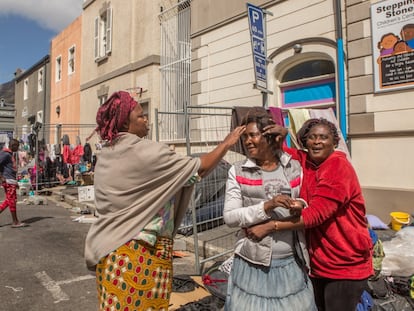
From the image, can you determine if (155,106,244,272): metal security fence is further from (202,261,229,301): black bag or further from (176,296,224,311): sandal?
(176,296,224,311): sandal

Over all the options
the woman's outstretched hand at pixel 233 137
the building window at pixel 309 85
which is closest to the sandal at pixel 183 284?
the woman's outstretched hand at pixel 233 137

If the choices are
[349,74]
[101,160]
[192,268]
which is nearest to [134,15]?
[349,74]

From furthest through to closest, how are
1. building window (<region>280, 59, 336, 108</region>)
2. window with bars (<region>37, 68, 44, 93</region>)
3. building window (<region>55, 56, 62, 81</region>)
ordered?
window with bars (<region>37, 68, 44, 93</region>) → building window (<region>55, 56, 62, 81</region>) → building window (<region>280, 59, 336, 108</region>)

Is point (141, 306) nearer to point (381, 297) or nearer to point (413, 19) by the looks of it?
point (381, 297)

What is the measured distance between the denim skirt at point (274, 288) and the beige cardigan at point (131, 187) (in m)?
0.62

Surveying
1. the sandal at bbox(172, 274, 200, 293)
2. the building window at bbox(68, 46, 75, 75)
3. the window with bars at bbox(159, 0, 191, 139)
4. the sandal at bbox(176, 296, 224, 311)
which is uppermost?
the building window at bbox(68, 46, 75, 75)

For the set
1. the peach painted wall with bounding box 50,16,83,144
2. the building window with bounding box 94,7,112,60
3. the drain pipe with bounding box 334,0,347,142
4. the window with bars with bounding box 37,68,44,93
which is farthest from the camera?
the window with bars with bounding box 37,68,44,93

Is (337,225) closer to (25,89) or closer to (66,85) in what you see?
(66,85)

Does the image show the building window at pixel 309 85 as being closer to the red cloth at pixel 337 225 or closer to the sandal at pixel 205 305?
the sandal at pixel 205 305

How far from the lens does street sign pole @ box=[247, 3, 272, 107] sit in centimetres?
628

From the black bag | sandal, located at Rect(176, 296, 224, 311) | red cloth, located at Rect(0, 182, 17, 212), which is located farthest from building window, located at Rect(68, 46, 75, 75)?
sandal, located at Rect(176, 296, 224, 311)

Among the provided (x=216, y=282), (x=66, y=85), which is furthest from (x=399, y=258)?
(x=66, y=85)

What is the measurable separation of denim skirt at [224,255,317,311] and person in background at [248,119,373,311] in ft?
0.53

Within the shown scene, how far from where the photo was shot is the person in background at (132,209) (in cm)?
190
